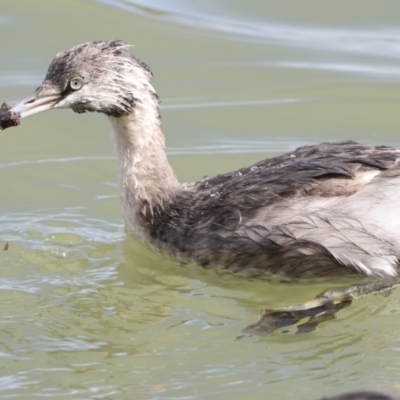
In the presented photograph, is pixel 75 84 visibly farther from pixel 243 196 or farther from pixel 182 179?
pixel 182 179

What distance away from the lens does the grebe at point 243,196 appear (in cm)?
664

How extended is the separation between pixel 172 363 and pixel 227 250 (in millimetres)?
1090

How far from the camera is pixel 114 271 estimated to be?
23.6 feet

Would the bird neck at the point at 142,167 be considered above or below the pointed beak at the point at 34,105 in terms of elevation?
below

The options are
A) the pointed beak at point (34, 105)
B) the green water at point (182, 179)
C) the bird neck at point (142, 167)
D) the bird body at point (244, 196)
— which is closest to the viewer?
the green water at point (182, 179)

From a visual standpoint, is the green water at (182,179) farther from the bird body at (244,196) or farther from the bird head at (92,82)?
the bird head at (92,82)

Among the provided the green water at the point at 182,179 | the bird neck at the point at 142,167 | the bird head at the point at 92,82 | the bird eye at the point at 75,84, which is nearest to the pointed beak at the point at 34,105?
the bird head at the point at 92,82

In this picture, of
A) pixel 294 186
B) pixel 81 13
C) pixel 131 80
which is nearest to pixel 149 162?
pixel 131 80

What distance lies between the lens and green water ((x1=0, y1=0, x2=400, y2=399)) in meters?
5.94

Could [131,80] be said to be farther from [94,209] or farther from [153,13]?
[153,13]

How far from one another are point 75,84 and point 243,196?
1.30m

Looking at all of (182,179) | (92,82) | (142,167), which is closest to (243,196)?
(142,167)

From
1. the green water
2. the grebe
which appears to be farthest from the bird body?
the green water

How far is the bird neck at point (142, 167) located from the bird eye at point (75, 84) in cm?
38
